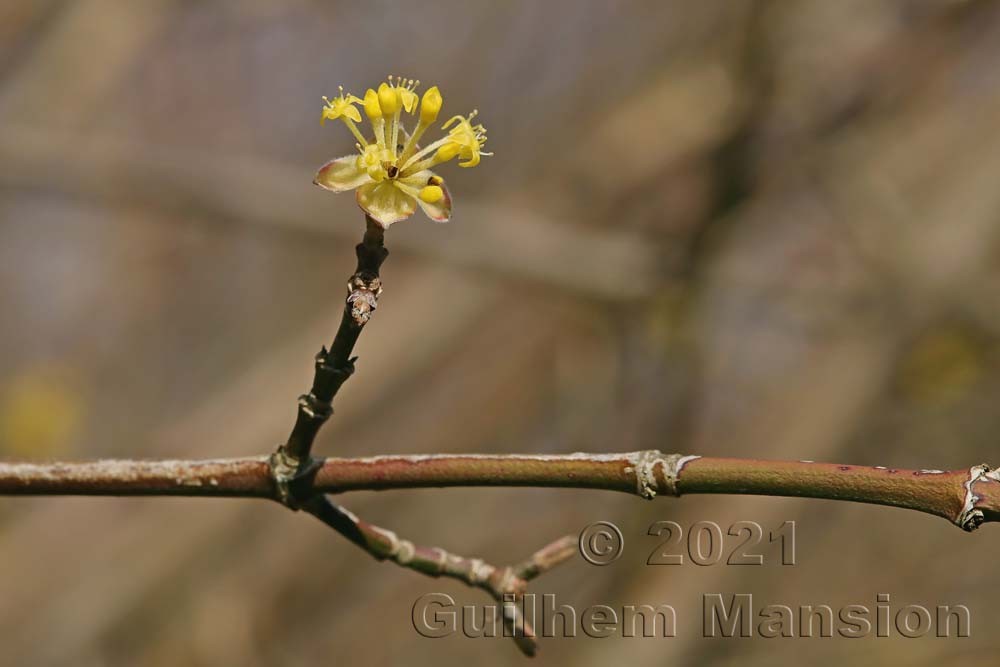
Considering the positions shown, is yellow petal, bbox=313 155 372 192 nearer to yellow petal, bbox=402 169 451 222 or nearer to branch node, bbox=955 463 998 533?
yellow petal, bbox=402 169 451 222

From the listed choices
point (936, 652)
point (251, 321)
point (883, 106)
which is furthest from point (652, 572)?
point (251, 321)

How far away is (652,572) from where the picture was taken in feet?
15.2

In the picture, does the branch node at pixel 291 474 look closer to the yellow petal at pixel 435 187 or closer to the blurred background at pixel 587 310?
the yellow petal at pixel 435 187

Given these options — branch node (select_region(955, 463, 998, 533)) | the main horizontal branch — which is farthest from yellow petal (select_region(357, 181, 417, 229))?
branch node (select_region(955, 463, 998, 533))

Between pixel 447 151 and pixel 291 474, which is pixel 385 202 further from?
pixel 291 474

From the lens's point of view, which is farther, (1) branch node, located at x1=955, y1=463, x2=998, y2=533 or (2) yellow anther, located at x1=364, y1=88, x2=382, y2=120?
(2) yellow anther, located at x1=364, y1=88, x2=382, y2=120

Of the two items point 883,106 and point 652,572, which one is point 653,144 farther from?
point 652,572

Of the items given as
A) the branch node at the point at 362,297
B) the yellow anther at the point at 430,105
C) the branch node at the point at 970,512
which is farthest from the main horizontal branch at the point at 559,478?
the yellow anther at the point at 430,105

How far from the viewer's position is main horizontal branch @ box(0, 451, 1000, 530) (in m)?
1.04

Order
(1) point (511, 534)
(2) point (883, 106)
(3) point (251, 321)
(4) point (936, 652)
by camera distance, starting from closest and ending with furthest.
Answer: (4) point (936, 652) → (2) point (883, 106) → (1) point (511, 534) → (3) point (251, 321)

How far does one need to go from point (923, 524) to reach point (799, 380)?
1.31m

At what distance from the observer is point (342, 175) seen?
1.25m

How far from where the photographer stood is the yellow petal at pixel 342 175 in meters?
1.23

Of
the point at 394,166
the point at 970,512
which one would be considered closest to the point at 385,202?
the point at 394,166
